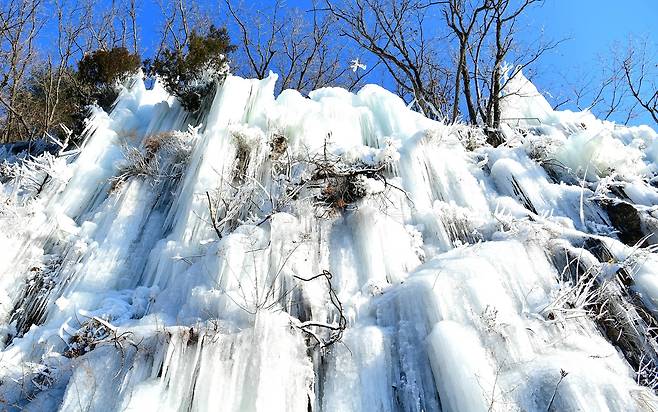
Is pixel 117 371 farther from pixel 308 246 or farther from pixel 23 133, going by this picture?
pixel 23 133

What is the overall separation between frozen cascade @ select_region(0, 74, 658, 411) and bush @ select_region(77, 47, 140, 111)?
2.86 ft

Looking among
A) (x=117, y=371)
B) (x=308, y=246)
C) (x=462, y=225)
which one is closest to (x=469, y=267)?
(x=462, y=225)

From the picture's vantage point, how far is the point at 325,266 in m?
4.57

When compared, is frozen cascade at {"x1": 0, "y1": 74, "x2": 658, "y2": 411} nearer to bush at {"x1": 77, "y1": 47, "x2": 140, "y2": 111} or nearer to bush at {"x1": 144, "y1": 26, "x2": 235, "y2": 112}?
bush at {"x1": 144, "y1": 26, "x2": 235, "y2": 112}

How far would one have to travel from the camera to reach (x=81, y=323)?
4.20 metres

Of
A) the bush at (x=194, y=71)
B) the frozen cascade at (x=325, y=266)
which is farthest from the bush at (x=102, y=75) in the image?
the bush at (x=194, y=71)

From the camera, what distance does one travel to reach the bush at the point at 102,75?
7758 millimetres

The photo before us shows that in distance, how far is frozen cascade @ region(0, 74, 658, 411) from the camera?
338 centimetres

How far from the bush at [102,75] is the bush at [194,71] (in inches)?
48.0

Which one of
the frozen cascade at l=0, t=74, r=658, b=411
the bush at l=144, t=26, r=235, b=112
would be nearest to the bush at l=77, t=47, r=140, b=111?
the frozen cascade at l=0, t=74, r=658, b=411

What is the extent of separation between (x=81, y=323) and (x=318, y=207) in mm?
2453

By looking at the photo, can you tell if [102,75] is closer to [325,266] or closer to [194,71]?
[194,71]

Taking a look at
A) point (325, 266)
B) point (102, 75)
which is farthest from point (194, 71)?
point (325, 266)

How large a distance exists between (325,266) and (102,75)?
5563 mm
